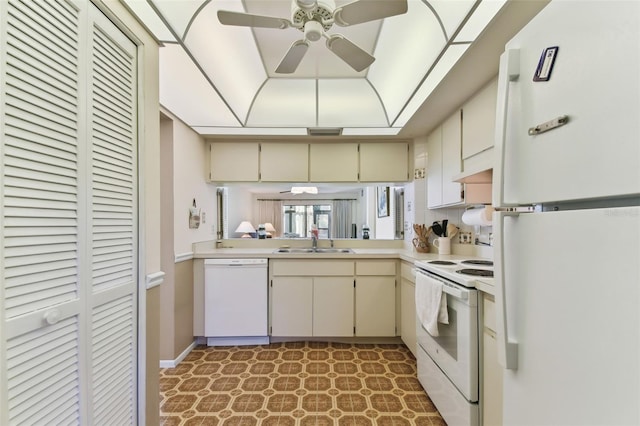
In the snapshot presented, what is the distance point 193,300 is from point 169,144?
149cm

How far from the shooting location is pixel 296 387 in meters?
2.04

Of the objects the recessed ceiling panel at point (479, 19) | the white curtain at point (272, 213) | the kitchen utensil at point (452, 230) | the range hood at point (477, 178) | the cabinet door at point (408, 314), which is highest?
the recessed ceiling panel at point (479, 19)

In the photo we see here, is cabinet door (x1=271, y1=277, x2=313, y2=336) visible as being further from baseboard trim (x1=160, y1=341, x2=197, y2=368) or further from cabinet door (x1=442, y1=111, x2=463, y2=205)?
cabinet door (x1=442, y1=111, x2=463, y2=205)

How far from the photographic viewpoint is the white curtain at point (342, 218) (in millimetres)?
3432

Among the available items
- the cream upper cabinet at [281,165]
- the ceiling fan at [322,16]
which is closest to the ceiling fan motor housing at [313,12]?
the ceiling fan at [322,16]

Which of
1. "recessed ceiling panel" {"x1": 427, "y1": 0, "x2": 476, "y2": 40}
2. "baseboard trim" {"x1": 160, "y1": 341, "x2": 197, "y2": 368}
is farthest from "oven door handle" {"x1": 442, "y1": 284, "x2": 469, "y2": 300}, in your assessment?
"baseboard trim" {"x1": 160, "y1": 341, "x2": 197, "y2": 368}

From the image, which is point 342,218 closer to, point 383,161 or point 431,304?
point 383,161

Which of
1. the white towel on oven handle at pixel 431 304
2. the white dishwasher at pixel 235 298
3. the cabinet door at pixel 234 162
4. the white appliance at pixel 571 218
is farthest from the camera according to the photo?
the cabinet door at pixel 234 162

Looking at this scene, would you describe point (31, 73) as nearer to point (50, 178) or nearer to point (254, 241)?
point (50, 178)

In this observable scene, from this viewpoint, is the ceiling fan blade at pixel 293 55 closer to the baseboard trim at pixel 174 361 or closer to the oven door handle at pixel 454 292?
the oven door handle at pixel 454 292

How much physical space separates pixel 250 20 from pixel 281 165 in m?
1.76

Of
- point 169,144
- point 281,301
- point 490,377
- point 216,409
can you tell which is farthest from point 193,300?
point 490,377

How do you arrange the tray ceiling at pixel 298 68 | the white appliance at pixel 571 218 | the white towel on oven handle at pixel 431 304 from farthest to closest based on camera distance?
the white towel on oven handle at pixel 431 304 → the tray ceiling at pixel 298 68 → the white appliance at pixel 571 218

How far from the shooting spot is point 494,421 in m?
1.27
